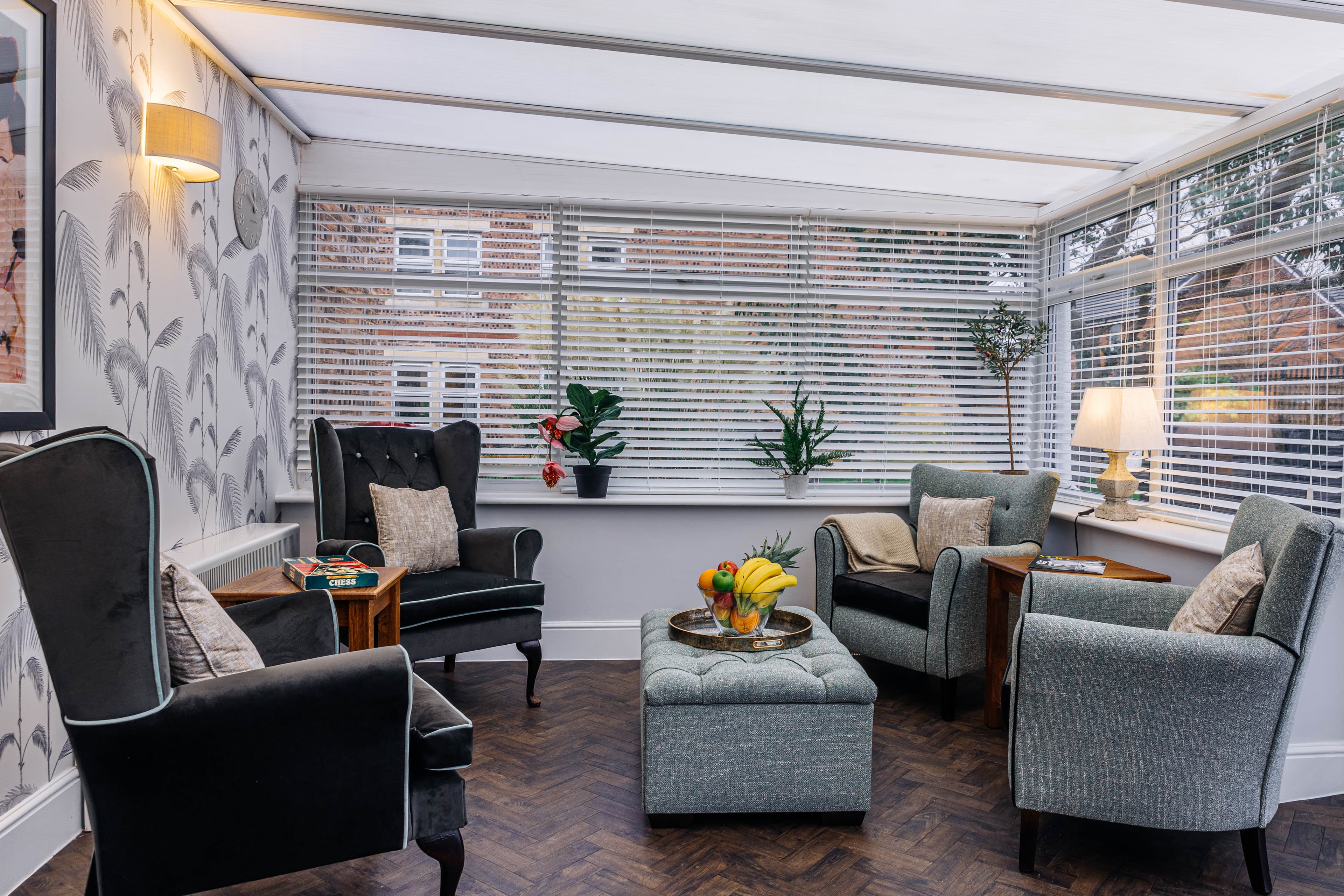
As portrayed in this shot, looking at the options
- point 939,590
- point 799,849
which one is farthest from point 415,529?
point 939,590

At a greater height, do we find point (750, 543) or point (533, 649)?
point (750, 543)

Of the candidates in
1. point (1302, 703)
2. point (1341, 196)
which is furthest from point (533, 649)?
point (1341, 196)

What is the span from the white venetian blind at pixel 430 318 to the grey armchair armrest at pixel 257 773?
2.53 meters

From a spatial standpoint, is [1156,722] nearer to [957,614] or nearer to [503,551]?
[957,614]

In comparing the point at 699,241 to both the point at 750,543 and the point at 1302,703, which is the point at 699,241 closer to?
the point at 750,543

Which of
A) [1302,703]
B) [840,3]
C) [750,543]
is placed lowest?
[1302,703]

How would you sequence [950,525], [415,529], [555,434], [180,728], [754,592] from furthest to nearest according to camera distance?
[555,434] < [950,525] < [415,529] < [754,592] < [180,728]

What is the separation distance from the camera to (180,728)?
1491 mm

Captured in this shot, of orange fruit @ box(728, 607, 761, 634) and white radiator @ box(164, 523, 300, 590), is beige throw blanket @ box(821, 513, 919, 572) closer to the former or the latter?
orange fruit @ box(728, 607, 761, 634)

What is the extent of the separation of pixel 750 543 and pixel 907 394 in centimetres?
121

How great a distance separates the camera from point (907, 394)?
4.41 m

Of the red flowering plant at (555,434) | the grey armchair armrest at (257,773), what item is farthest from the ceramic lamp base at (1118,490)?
the grey armchair armrest at (257,773)

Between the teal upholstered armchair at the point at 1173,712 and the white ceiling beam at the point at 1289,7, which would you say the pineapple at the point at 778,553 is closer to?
the teal upholstered armchair at the point at 1173,712

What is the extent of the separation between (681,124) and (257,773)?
2919 millimetres
